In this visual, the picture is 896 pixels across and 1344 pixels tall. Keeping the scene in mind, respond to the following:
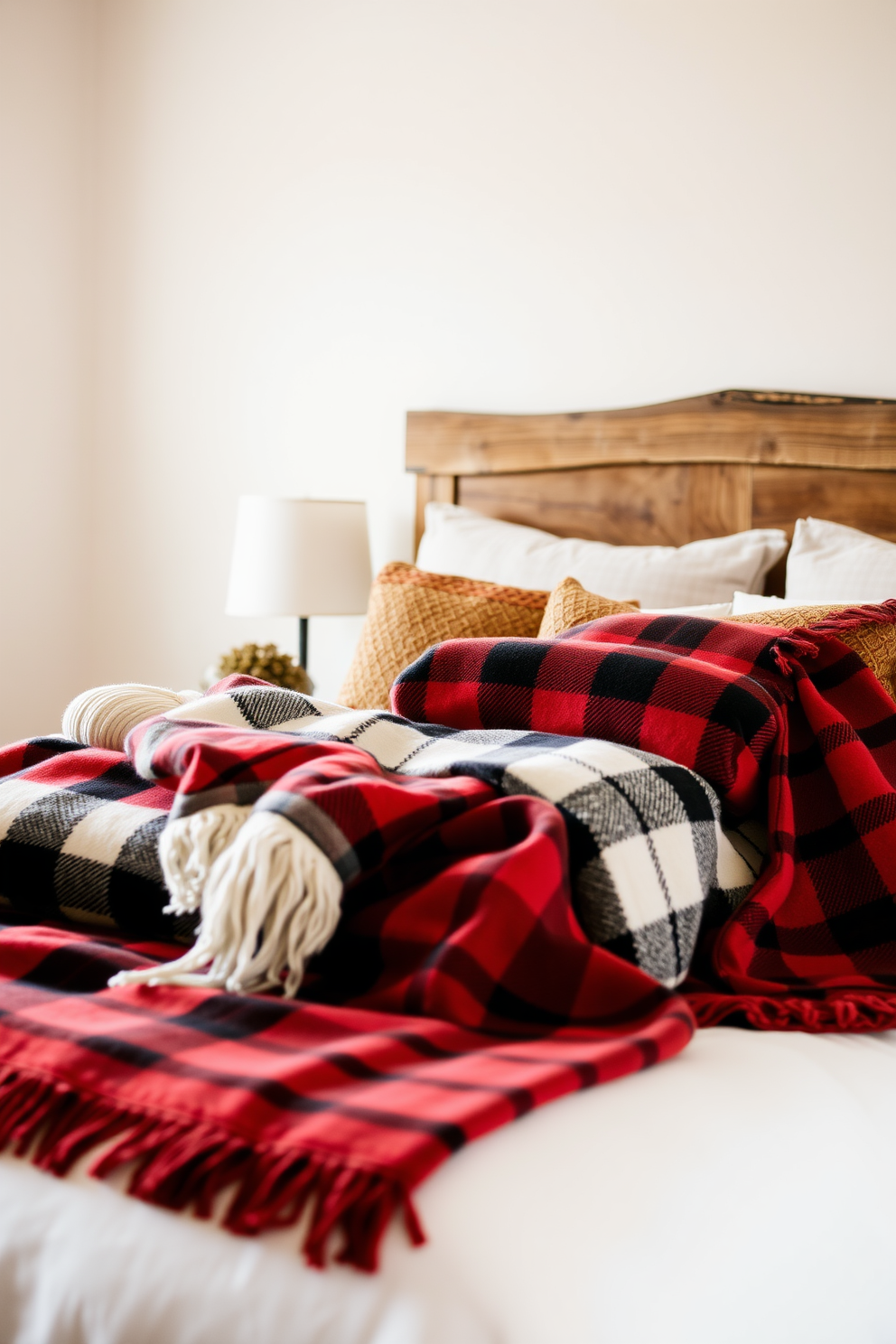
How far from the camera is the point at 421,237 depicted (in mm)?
2820

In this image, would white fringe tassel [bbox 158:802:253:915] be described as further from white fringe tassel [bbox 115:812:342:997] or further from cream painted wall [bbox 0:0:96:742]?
cream painted wall [bbox 0:0:96:742]

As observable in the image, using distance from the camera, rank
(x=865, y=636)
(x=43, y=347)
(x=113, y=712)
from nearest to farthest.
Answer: (x=113, y=712) → (x=865, y=636) → (x=43, y=347)

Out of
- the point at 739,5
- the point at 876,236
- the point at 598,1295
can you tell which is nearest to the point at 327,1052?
the point at 598,1295


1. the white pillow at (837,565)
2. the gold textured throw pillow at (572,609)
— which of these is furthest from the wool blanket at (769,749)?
the white pillow at (837,565)

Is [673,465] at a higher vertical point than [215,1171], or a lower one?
higher

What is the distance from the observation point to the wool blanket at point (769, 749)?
1.04m

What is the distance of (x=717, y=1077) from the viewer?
797 millimetres

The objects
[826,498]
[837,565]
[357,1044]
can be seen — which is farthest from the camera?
[826,498]

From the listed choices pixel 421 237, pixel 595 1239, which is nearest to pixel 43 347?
pixel 421 237

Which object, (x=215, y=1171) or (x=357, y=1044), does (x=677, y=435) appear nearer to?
(x=357, y=1044)

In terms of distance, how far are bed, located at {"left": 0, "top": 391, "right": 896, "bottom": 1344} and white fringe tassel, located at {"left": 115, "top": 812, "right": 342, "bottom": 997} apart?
0.19 metres

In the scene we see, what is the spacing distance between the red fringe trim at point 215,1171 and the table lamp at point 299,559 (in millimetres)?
1989

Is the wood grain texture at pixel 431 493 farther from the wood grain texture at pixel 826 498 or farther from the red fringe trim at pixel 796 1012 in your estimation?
the red fringe trim at pixel 796 1012

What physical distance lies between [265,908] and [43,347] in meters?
3.02
